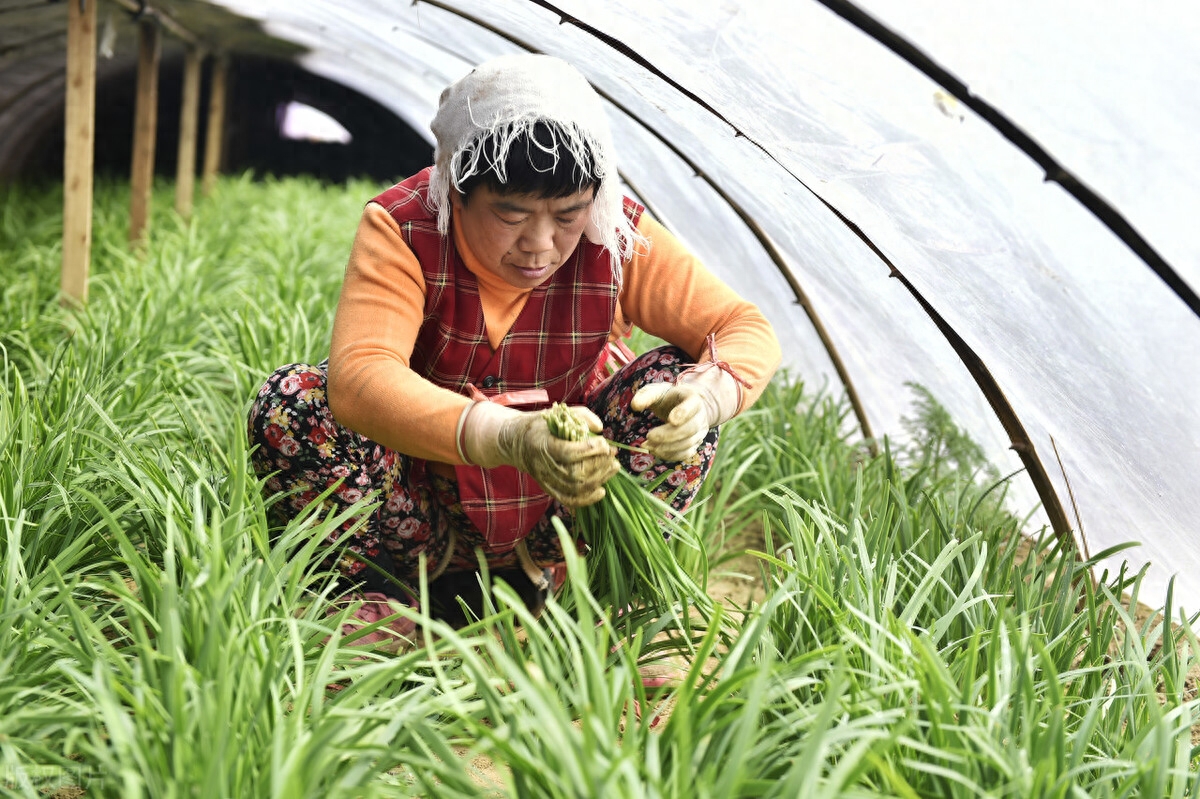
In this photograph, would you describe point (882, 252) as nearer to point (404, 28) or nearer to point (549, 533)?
point (549, 533)

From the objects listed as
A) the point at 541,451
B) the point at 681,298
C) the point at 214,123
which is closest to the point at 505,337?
the point at 681,298

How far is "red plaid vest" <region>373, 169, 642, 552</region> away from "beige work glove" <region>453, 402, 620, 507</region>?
0.88 ft

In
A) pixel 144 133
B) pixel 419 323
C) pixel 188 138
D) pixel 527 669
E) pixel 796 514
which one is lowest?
pixel 527 669

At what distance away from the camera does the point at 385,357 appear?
4.38 ft

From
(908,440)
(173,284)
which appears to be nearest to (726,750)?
(908,440)

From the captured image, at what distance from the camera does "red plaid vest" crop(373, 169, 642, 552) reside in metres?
1.48

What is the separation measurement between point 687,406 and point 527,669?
0.52 meters

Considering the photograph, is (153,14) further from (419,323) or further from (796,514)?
(796,514)

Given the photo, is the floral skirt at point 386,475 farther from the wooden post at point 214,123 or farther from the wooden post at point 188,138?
the wooden post at point 214,123

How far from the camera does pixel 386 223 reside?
1.42 meters

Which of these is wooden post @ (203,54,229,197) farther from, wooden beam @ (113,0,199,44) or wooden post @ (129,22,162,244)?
wooden post @ (129,22,162,244)

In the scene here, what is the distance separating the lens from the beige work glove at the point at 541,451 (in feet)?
3.85

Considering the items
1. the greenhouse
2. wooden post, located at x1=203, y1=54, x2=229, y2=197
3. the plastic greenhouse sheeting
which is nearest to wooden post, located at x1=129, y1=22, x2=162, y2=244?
the greenhouse

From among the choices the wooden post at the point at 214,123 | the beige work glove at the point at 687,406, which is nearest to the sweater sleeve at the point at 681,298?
the beige work glove at the point at 687,406
